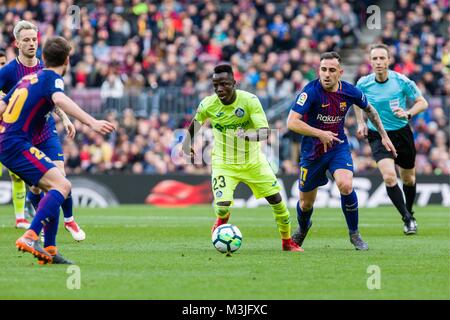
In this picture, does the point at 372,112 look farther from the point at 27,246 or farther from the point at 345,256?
the point at 27,246

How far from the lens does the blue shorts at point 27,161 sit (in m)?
9.41

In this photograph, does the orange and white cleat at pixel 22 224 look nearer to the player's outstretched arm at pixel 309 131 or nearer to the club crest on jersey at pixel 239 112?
the club crest on jersey at pixel 239 112

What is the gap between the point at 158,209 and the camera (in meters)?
21.5

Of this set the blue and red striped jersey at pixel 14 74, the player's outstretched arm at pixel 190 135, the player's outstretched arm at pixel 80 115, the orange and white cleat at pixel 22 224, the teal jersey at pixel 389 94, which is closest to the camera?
the player's outstretched arm at pixel 80 115

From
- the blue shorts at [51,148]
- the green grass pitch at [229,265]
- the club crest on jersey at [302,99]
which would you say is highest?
the club crest on jersey at [302,99]

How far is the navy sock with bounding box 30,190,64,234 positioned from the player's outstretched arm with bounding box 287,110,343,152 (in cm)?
305

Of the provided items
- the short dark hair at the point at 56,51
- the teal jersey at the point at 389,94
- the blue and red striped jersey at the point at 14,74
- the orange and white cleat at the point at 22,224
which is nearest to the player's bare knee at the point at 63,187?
the short dark hair at the point at 56,51

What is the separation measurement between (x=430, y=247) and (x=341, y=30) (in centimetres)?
1736

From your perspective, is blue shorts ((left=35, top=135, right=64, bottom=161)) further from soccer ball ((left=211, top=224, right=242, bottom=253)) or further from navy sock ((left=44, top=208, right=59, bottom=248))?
navy sock ((left=44, top=208, right=59, bottom=248))

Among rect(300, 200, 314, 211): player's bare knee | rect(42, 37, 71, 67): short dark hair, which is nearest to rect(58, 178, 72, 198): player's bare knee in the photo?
rect(42, 37, 71, 67): short dark hair

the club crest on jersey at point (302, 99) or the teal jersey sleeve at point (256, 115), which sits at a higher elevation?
the club crest on jersey at point (302, 99)

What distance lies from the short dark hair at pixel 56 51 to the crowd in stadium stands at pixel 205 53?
48.4 feet

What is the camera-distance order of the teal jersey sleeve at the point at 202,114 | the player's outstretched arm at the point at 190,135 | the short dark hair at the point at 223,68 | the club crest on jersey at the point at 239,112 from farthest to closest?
the player's outstretched arm at the point at 190,135 → the teal jersey sleeve at the point at 202,114 → the club crest on jersey at the point at 239,112 → the short dark hair at the point at 223,68

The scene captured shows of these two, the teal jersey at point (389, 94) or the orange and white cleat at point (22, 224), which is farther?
the orange and white cleat at point (22, 224)
